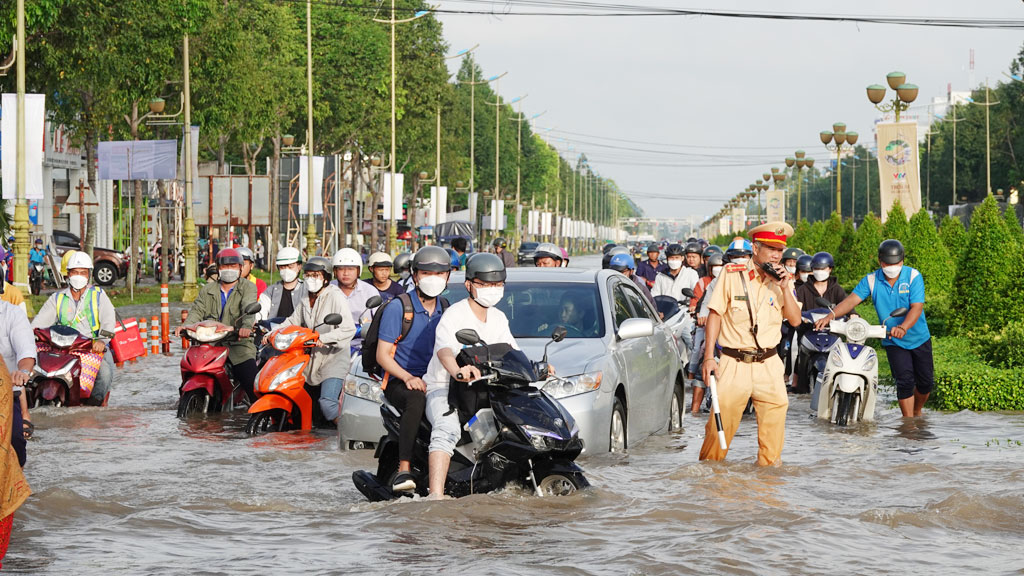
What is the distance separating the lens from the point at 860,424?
1315cm

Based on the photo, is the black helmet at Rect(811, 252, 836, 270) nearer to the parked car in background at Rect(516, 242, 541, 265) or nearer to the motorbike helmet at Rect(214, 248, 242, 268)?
the parked car in background at Rect(516, 242, 541, 265)

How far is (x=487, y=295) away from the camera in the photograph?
8.09 metres

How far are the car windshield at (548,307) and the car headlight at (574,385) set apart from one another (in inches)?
36.1

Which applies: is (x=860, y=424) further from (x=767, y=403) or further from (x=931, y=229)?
(x=931, y=229)

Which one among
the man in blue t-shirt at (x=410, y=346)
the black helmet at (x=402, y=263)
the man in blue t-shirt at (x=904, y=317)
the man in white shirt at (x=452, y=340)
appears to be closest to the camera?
the man in white shirt at (x=452, y=340)

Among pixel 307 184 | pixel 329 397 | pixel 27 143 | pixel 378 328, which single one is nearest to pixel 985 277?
pixel 329 397

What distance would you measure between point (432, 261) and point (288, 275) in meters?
6.23

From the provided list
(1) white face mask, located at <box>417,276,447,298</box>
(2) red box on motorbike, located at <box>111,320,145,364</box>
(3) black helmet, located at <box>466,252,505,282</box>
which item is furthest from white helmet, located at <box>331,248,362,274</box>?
(3) black helmet, located at <box>466,252,505,282</box>

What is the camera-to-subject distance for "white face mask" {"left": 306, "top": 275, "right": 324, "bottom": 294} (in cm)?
1299

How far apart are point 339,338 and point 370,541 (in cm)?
487

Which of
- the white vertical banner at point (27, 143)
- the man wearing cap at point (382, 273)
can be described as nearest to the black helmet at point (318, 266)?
the man wearing cap at point (382, 273)

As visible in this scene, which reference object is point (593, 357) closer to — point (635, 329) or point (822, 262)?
point (635, 329)

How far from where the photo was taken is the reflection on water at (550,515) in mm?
7297

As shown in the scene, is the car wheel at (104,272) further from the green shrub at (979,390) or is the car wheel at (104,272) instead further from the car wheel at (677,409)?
the car wheel at (677,409)
